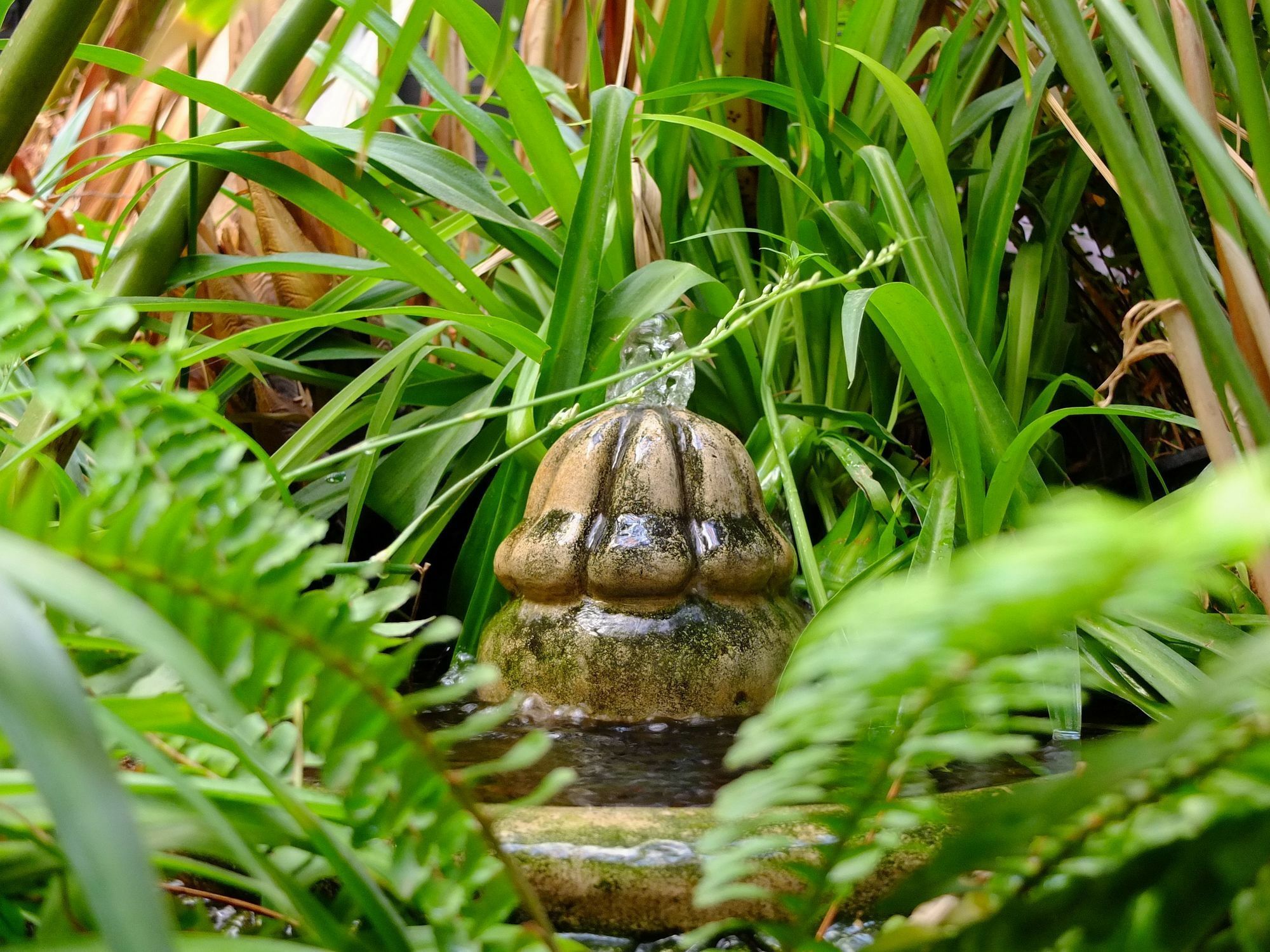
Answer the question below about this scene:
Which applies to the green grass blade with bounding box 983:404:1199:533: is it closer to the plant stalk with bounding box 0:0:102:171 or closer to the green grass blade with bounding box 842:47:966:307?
the green grass blade with bounding box 842:47:966:307

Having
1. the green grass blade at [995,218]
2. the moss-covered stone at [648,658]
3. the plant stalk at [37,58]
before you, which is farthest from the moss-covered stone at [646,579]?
the plant stalk at [37,58]

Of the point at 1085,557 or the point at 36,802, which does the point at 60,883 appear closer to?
the point at 36,802

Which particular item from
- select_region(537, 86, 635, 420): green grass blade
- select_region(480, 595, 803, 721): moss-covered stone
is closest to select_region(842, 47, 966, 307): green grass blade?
select_region(537, 86, 635, 420): green grass blade

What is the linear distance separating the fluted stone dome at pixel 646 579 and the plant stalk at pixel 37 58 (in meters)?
0.64

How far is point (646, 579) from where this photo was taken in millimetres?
1075

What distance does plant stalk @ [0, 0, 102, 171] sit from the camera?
2.00ft

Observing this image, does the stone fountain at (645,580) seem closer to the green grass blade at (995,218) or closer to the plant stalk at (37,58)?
the green grass blade at (995,218)

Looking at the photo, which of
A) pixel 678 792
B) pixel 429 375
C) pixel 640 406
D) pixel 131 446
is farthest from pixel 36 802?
pixel 429 375

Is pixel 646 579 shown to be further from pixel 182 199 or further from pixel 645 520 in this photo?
pixel 182 199

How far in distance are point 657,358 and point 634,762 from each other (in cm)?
60

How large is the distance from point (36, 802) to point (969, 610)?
336 mm

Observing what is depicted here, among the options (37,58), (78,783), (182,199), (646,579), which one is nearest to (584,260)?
(646,579)

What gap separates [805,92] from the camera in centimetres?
131

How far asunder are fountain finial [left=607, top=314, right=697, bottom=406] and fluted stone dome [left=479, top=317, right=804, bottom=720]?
0.11 m
